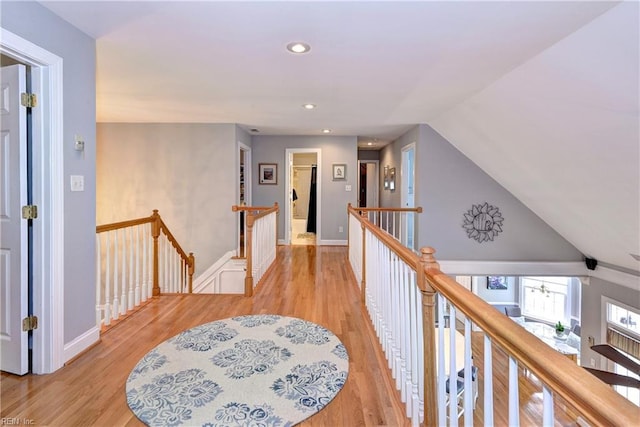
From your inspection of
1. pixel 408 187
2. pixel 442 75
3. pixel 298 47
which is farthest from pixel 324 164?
pixel 298 47

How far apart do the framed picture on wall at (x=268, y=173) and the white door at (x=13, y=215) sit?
4912mm

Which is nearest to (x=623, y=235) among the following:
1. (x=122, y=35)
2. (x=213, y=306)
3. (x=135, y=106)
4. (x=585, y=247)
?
(x=585, y=247)

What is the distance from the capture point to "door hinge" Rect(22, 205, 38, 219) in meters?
1.98

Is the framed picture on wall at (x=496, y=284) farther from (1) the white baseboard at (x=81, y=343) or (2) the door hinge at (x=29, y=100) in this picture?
(2) the door hinge at (x=29, y=100)

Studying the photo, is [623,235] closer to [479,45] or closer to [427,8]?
[479,45]

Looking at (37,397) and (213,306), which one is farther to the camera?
(213,306)

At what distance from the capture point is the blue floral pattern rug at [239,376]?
5.58 feet

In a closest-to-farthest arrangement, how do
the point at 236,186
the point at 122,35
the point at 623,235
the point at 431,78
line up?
the point at 122,35 → the point at 431,78 → the point at 623,235 → the point at 236,186

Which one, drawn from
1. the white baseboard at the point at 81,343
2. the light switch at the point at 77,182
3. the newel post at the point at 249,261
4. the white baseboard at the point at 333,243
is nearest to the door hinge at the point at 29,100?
the light switch at the point at 77,182

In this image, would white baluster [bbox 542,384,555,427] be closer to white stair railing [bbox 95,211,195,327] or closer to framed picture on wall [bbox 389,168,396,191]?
white stair railing [bbox 95,211,195,327]

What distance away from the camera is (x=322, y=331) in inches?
106

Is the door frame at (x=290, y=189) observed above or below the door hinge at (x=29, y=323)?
above

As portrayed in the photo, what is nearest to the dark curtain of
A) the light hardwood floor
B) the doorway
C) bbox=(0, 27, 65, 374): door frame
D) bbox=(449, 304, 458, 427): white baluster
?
the doorway

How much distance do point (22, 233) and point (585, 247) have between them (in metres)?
6.84
